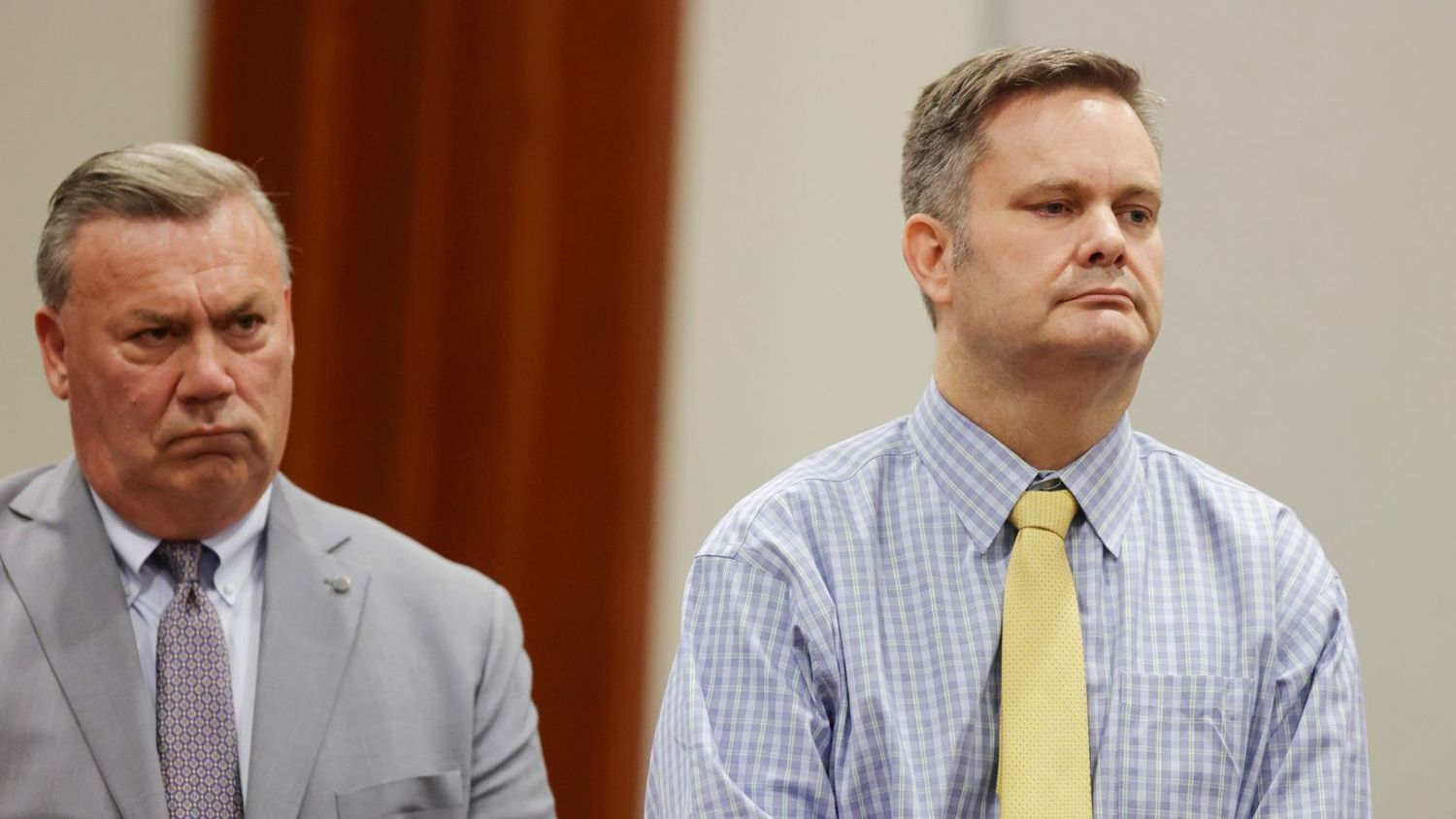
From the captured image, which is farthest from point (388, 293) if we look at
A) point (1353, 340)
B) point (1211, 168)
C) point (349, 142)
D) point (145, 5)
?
point (1353, 340)

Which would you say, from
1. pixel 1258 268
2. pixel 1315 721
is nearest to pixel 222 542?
pixel 1315 721

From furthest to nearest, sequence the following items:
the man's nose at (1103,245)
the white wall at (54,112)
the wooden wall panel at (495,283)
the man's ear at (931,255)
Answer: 1. the white wall at (54,112)
2. the wooden wall panel at (495,283)
3. the man's ear at (931,255)
4. the man's nose at (1103,245)

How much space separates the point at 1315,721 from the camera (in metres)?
1.65

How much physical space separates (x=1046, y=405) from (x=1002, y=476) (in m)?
0.09

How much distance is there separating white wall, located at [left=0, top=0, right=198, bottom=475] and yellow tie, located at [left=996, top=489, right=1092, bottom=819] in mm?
2014

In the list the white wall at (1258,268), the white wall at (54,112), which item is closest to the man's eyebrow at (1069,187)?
the white wall at (1258,268)

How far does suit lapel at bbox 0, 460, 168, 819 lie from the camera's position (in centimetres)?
188

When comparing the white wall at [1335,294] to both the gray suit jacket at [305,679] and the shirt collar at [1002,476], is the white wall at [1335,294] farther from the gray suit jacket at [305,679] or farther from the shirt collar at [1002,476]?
the gray suit jacket at [305,679]

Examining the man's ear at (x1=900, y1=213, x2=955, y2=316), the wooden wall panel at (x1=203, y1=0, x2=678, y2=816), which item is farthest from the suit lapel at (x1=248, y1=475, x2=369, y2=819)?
the man's ear at (x1=900, y1=213, x2=955, y2=316)

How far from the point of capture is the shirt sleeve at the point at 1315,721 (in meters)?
1.62

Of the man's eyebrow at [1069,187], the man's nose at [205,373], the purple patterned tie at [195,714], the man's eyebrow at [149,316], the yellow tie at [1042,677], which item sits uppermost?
the man's eyebrow at [1069,187]

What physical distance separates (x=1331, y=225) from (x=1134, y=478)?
88cm

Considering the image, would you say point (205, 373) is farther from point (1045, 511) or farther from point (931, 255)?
point (1045, 511)

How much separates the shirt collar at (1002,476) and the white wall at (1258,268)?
77 centimetres
